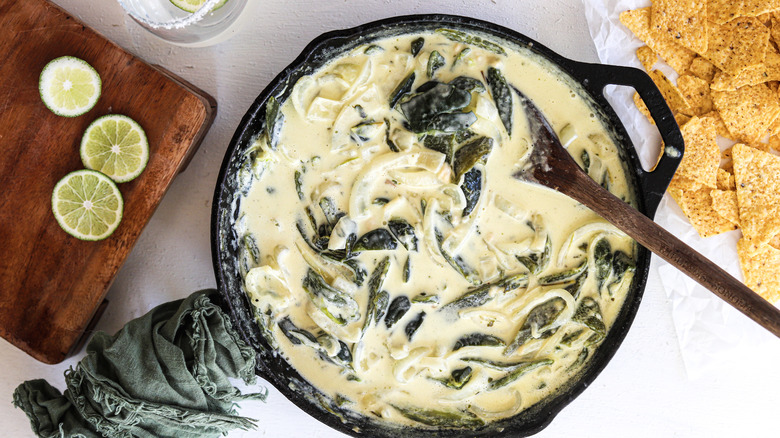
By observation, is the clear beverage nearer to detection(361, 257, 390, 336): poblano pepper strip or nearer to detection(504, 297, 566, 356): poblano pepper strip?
detection(361, 257, 390, 336): poblano pepper strip

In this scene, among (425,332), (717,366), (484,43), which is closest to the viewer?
(484,43)

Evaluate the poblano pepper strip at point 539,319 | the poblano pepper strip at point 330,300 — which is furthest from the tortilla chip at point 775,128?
the poblano pepper strip at point 330,300

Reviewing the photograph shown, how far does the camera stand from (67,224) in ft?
7.30

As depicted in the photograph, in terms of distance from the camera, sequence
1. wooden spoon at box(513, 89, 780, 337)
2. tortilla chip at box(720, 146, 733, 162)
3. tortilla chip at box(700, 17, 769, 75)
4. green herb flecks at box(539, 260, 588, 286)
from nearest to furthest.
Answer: wooden spoon at box(513, 89, 780, 337)
green herb flecks at box(539, 260, 588, 286)
tortilla chip at box(700, 17, 769, 75)
tortilla chip at box(720, 146, 733, 162)

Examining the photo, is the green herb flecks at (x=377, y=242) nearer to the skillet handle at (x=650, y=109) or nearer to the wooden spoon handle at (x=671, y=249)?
the wooden spoon handle at (x=671, y=249)

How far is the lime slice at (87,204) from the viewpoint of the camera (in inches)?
86.6

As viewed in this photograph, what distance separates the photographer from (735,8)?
2.30m

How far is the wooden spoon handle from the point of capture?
200 centimetres

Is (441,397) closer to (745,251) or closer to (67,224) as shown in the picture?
(745,251)

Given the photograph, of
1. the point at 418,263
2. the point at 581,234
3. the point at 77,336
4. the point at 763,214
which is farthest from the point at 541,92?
the point at 77,336

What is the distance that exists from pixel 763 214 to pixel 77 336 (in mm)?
2800

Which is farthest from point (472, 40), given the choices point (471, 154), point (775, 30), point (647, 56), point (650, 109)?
point (775, 30)

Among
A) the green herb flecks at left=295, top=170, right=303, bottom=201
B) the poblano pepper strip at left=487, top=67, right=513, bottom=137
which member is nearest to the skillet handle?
the poblano pepper strip at left=487, top=67, right=513, bottom=137

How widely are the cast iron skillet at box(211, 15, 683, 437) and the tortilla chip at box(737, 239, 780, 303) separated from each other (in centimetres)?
57
